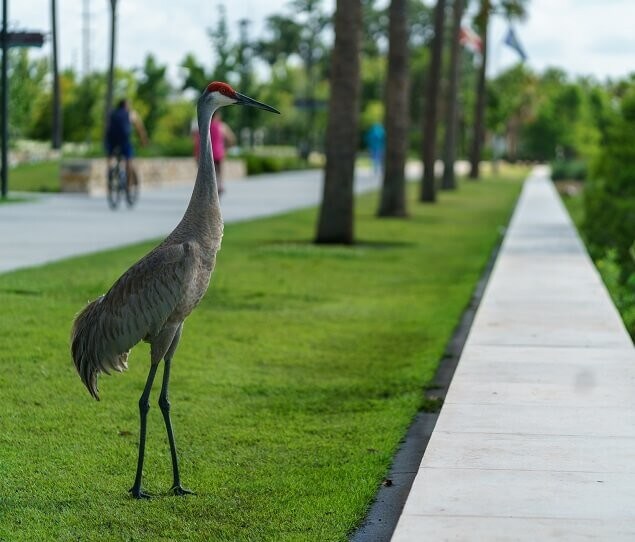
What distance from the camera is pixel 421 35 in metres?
113

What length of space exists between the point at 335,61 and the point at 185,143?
84.1 feet

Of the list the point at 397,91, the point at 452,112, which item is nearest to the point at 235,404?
the point at 397,91

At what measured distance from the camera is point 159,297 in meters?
6.64

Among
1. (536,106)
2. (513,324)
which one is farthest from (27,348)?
(536,106)

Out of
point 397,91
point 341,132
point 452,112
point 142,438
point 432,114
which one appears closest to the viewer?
point 142,438

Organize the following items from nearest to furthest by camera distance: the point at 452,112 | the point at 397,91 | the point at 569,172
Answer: the point at 397,91, the point at 452,112, the point at 569,172

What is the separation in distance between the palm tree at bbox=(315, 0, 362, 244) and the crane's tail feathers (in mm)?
14114

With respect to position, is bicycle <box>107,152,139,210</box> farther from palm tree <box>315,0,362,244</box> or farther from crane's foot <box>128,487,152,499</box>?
crane's foot <box>128,487,152,499</box>

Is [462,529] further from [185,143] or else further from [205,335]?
[185,143]

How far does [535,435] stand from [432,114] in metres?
28.7

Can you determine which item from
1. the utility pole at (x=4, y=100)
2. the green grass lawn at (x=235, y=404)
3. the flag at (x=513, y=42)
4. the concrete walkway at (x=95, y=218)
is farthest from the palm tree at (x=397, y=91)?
the flag at (x=513, y=42)

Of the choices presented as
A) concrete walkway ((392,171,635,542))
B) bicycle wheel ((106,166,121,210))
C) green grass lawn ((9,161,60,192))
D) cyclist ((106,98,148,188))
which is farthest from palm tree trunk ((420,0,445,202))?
concrete walkway ((392,171,635,542))

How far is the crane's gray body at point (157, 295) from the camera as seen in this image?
665cm

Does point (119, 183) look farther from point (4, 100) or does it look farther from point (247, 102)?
point (247, 102)
